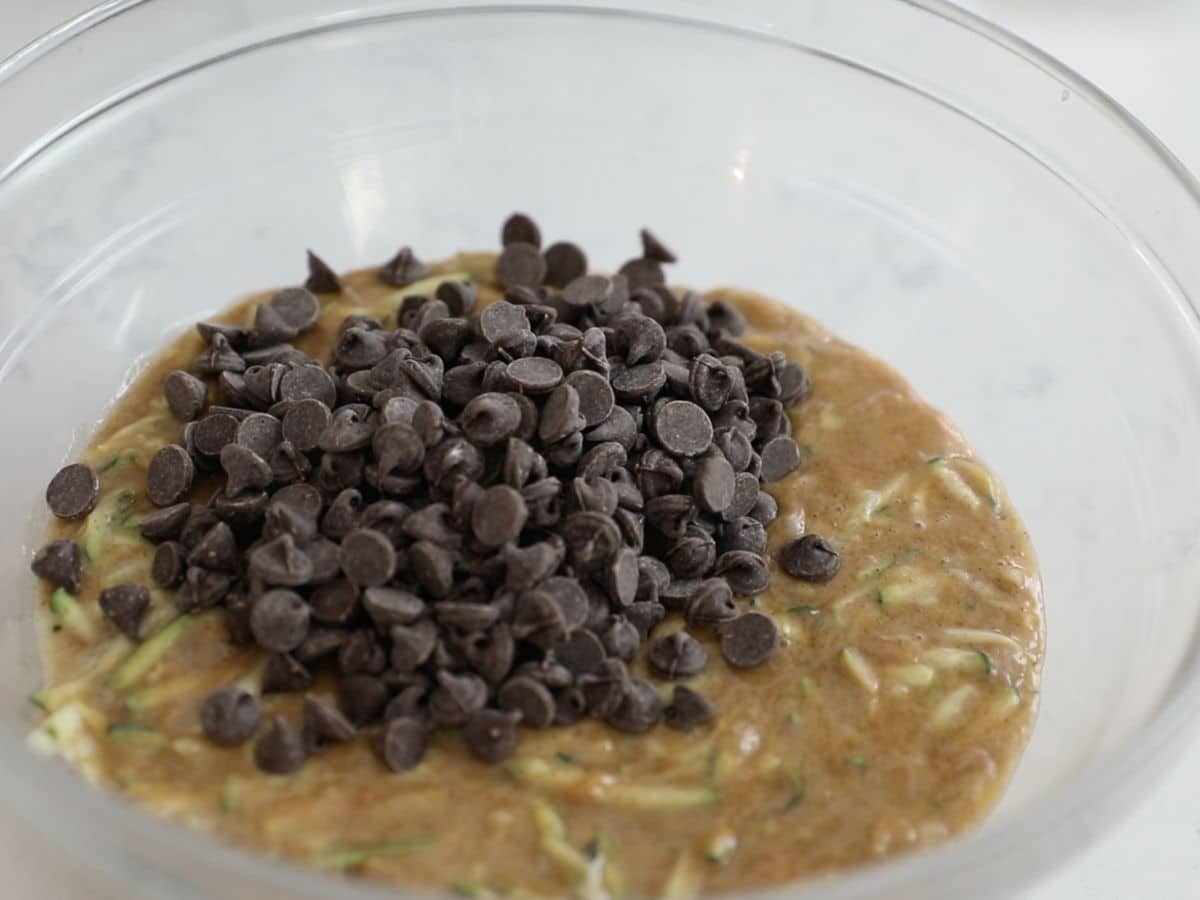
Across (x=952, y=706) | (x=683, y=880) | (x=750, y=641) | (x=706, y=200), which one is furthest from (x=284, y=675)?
(x=706, y=200)

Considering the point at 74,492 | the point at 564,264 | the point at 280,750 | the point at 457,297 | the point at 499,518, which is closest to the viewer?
the point at 280,750

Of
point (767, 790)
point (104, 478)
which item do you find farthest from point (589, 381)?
point (104, 478)

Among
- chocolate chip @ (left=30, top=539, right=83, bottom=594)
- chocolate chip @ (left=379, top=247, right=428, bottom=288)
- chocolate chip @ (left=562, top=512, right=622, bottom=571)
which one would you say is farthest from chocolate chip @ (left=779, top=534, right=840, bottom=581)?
chocolate chip @ (left=30, top=539, right=83, bottom=594)

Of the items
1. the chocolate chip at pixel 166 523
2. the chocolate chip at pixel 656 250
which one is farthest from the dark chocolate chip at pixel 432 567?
the chocolate chip at pixel 656 250

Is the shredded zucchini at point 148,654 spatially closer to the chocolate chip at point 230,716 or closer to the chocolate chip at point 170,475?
the chocolate chip at point 230,716

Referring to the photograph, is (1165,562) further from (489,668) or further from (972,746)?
(489,668)

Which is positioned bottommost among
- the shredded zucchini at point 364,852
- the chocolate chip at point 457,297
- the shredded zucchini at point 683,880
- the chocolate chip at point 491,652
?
the shredded zucchini at point 683,880

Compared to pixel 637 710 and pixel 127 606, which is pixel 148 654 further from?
pixel 637 710
